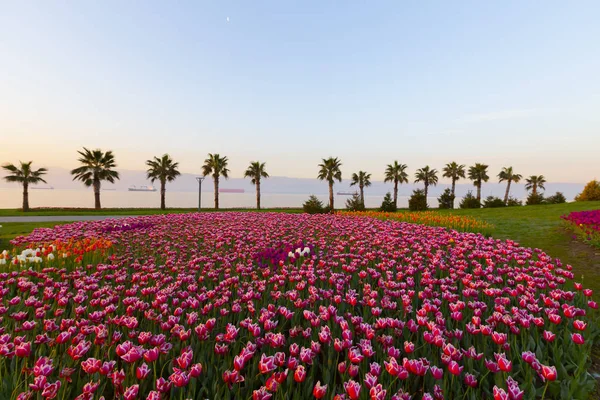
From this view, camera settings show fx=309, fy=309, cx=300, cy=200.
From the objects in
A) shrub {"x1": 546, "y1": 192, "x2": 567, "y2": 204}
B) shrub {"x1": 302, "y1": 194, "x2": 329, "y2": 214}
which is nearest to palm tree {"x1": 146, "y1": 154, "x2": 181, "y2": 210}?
Answer: shrub {"x1": 302, "y1": 194, "x2": 329, "y2": 214}

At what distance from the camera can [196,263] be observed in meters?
7.05

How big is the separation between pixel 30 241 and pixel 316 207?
68.9 ft

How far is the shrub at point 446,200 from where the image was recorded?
1982 inches

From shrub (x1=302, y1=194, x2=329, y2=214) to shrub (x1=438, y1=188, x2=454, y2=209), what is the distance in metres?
29.5

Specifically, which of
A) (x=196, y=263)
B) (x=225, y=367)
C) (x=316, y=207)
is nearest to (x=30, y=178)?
(x=316, y=207)

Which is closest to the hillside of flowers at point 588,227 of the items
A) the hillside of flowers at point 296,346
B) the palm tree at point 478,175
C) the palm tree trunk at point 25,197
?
the hillside of flowers at point 296,346

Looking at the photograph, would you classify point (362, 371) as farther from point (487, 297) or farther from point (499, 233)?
point (499, 233)

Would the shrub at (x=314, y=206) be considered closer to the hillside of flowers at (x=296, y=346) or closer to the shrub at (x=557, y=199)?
the hillside of flowers at (x=296, y=346)

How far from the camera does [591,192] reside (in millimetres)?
44844

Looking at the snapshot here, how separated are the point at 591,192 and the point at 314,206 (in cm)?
4403

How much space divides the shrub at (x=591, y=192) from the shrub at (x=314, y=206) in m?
42.2

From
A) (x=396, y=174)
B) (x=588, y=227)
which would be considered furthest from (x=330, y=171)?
(x=588, y=227)

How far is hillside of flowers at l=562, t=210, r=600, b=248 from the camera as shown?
11464mm

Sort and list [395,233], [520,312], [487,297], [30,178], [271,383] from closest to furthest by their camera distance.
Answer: [271,383], [520,312], [487,297], [395,233], [30,178]
